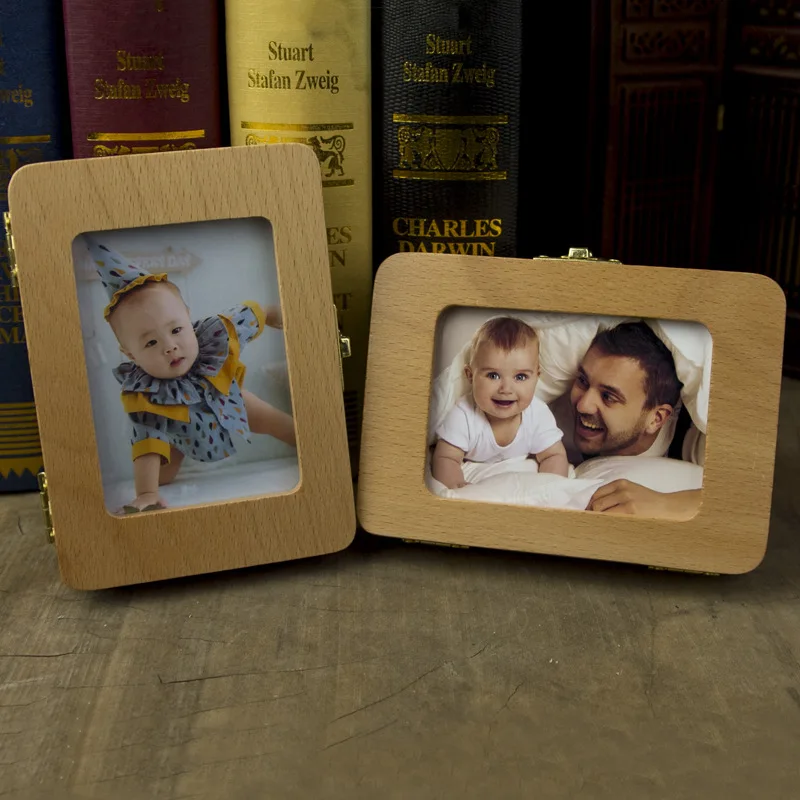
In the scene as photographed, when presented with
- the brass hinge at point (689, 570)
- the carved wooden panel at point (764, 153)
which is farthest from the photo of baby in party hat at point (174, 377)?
the carved wooden panel at point (764, 153)

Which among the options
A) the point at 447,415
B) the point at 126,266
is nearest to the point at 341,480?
the point at 447,415

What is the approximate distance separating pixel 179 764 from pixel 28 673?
0.39 feet

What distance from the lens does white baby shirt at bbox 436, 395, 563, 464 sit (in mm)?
642

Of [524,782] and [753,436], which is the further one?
[753,436]

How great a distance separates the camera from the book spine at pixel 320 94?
68 centimetres

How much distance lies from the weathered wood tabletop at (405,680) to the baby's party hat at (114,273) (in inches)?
6.8

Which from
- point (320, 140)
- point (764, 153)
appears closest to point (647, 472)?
→ point (320, 140)

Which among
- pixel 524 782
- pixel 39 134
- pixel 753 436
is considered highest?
pixel 39 134

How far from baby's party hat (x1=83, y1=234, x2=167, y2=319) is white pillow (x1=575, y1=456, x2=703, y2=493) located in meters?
0.28

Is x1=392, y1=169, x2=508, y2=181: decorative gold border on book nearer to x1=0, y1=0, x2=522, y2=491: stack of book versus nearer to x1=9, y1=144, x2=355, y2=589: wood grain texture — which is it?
x1=0, y1=0, x2=522, y2=491: stack of book

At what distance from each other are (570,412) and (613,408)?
Result: 2 cm

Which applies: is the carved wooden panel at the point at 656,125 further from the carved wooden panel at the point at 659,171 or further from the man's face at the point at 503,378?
the man's face at the point at 503,378

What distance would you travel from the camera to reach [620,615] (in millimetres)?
612

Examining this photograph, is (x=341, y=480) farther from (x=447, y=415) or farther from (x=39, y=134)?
(x=39, y=134)
